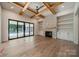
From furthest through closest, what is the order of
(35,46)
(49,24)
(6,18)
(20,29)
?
(49,24) → (6,18) → (35,46) → (20,29)

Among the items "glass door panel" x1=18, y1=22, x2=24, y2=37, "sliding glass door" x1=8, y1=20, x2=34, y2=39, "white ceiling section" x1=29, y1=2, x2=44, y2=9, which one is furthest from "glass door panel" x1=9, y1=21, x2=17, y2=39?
"white ceiling section" x1=29, y1=2, x2=44, y2=9

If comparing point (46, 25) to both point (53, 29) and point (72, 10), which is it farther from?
point (72, 10)

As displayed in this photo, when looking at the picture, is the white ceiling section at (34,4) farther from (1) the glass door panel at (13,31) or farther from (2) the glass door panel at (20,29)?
(1) the glass door panel at (13,31)

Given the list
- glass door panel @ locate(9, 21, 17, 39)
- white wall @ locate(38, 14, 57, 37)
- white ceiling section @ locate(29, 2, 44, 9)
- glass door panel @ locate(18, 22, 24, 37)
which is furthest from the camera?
white wall @ locate(38, 14, 57, 37)

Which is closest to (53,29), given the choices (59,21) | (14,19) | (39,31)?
(59,21)

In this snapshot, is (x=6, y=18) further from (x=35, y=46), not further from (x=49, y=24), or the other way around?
(x=49, y=24)

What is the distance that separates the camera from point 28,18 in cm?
416

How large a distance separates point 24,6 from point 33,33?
5.01 feet

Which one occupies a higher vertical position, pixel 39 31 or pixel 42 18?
pixel 42 18

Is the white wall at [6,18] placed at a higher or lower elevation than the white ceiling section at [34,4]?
lower

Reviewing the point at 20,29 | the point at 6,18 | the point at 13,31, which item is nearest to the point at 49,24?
the point at 20,29

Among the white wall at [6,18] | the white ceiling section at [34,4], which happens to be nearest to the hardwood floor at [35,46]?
the white wall at [6,18]

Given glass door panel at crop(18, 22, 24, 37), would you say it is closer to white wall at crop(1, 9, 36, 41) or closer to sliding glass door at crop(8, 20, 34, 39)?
sliding glass door at crop(8, 20, 34, 39)

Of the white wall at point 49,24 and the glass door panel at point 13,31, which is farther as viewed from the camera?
the white wall at point 49,24
